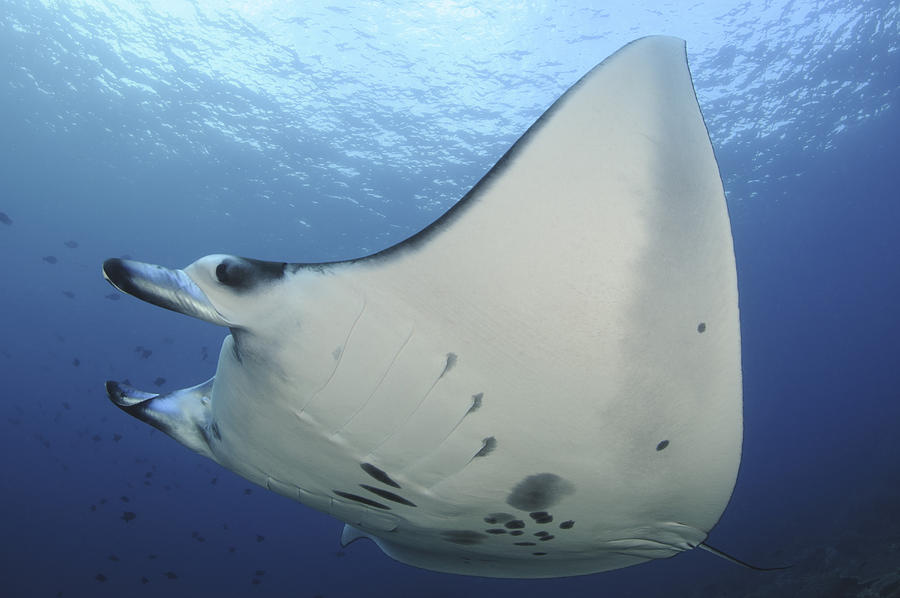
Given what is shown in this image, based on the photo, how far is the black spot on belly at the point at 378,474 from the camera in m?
1.65

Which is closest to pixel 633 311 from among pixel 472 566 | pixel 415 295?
pixel 415 295

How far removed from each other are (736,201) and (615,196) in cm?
1981

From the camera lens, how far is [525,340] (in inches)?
54.8

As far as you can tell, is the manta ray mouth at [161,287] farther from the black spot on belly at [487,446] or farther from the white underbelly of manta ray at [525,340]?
the black spot on belly at [487,446]

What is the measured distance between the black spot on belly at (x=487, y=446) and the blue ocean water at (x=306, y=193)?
401 inches

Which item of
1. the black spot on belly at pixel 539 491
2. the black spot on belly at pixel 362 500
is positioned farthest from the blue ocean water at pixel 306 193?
the black spot on belly at pixel 362 500

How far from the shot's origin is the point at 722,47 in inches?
470

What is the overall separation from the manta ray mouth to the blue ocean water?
437 inches

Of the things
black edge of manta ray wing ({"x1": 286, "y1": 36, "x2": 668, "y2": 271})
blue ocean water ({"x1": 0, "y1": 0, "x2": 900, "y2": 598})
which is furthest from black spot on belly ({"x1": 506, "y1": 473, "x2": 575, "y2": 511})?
blue ocean water ({"x1": 0, "y1": 0, "x2": 900, "y2": 598})

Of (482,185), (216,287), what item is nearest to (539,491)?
(482,185)

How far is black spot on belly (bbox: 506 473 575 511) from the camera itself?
1.72 metres

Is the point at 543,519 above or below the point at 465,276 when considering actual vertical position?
below

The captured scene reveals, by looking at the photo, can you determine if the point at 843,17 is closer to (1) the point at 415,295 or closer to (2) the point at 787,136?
(2) the point at 787,136

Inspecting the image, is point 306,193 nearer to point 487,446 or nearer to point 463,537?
point 463,537
